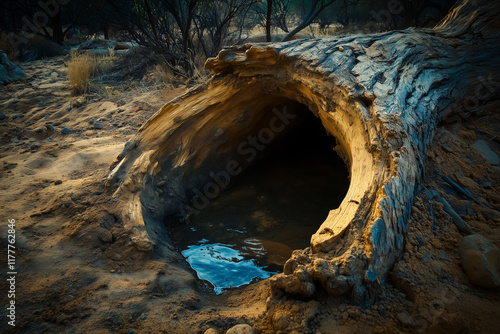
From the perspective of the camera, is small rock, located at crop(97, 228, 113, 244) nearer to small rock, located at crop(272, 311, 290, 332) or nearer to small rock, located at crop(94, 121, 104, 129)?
small rock, located at crop(272, 311, 290, 332)

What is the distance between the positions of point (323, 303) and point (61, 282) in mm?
1551

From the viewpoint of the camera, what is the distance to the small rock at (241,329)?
1.56 m

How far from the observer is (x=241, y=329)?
1.57m

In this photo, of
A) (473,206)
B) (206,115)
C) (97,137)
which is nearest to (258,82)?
(206,115)

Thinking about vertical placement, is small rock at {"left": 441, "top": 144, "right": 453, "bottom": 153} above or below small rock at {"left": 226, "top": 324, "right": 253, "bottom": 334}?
above

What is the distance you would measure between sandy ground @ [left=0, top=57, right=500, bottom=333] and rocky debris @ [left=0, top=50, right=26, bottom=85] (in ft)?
14.7

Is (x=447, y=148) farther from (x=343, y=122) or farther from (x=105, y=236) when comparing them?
(x=105, y=236)

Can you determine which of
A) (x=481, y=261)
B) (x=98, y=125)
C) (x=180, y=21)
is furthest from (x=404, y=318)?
(x=180, y=21)

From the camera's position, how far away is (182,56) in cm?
650

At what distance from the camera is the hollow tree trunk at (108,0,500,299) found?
5.72 ft

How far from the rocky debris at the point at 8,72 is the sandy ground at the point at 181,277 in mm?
4489

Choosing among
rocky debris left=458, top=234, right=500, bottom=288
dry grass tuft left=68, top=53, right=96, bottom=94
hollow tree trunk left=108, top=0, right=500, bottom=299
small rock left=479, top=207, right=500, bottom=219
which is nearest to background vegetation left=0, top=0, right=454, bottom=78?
dry grass tuft left=68, top=53, right=96, bottom=94

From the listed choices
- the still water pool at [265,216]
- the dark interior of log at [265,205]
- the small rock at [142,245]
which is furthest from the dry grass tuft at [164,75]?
the small rock at [142,245]

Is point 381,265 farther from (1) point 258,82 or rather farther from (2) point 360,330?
(1) point 258,82
